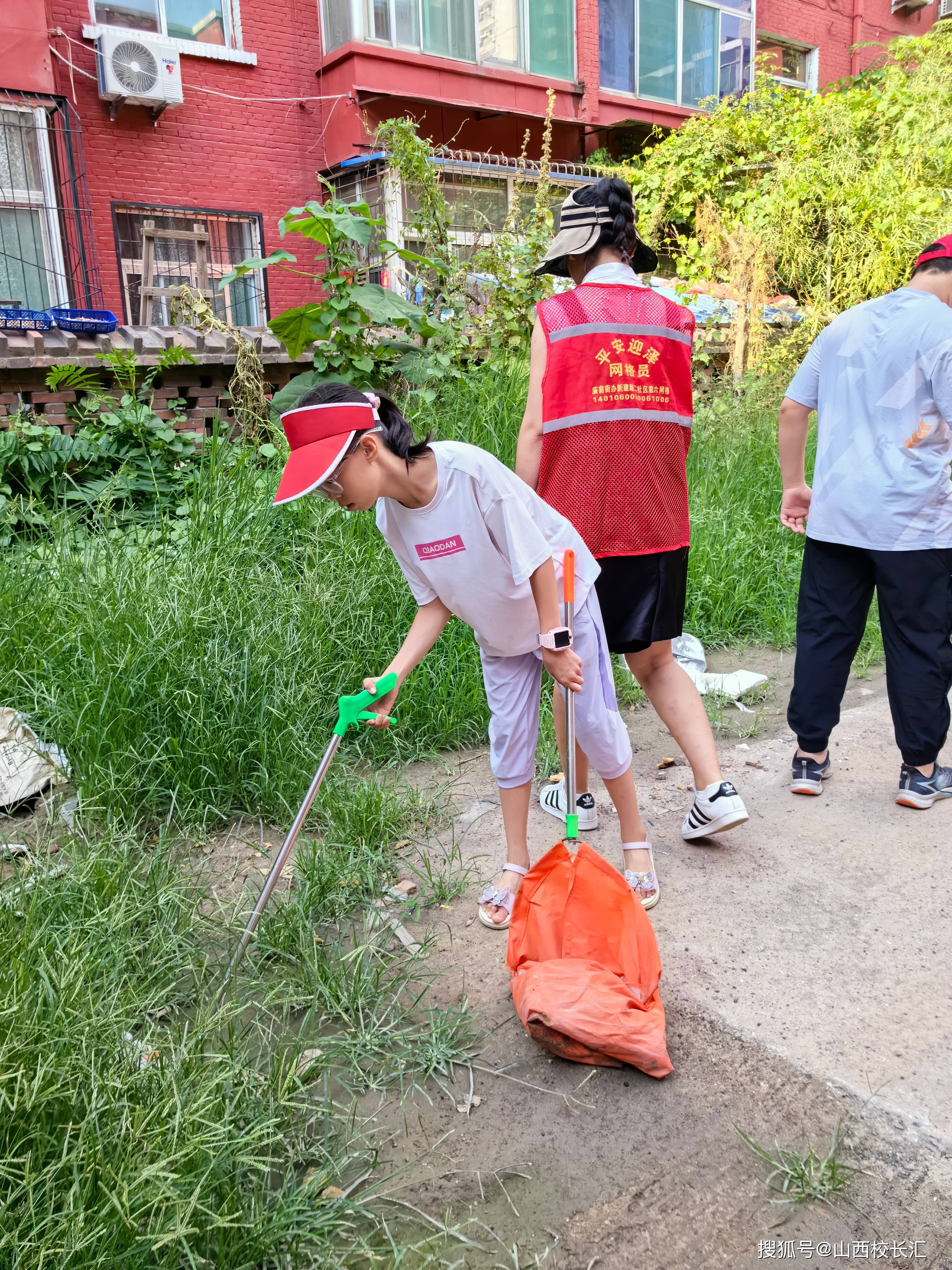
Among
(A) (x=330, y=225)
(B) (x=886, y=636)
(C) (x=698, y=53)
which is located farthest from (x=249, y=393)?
(C) (x=698, y=53)

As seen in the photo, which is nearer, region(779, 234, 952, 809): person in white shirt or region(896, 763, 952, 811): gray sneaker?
region(779, 234, 952, 809): person in white shirt

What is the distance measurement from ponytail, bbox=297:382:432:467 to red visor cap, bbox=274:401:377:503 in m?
0.02

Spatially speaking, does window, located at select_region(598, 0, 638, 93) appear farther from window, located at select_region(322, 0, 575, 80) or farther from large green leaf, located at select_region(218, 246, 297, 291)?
large green leaf, located at select_region(218, 246, 297, 291)

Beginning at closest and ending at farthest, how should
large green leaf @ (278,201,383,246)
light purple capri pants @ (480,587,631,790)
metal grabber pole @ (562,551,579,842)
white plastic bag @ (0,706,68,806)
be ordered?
1. metal grabber pole @ (562,551,579,842)
2. light purple capri pants @ (480,587,631,790)
3. white plastic bag @ (0,706,68,806)
4. large green leaf @ (278,201,383,246)

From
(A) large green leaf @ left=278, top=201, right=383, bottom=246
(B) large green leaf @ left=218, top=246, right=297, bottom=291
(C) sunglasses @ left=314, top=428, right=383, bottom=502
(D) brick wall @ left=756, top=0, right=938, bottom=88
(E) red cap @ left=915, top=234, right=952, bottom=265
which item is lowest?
(C) sunglasses @ left=314, top=428, right=383, bottom=502

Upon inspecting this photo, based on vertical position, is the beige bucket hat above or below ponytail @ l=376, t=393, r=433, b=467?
above

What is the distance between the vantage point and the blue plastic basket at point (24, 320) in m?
5.91

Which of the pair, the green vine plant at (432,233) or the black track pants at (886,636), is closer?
the black track pants at (886,636)

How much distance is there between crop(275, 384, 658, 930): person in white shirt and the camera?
84.7 inches

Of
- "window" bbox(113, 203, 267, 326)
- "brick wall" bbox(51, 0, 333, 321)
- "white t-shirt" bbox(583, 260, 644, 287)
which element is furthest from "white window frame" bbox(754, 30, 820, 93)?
"white t-shirt" bbox(583, 260, 644, 287)

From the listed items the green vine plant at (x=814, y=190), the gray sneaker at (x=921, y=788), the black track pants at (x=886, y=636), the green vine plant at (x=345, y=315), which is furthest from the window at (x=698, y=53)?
the gray sneaker at (x=921, y=788)

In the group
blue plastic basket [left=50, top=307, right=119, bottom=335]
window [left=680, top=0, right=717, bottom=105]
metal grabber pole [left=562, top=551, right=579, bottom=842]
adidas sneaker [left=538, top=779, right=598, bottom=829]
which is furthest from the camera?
window [left=680, top=0, right=717, bottom=105]

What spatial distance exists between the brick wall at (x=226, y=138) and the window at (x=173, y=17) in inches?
10.1

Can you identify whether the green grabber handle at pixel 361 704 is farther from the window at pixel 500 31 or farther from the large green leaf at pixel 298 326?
the window at pixel 500 31
